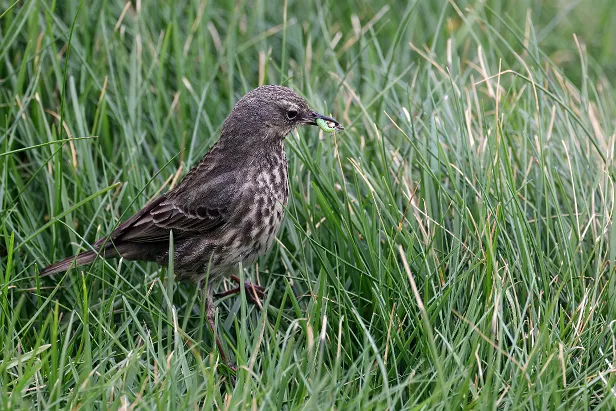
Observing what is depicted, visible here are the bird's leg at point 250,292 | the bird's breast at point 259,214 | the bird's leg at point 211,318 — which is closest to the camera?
the bird's leg at point 211,318

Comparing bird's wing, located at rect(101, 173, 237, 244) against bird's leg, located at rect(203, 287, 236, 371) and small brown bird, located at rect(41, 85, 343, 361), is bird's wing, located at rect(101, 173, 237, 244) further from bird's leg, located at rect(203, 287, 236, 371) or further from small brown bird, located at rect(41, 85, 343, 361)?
bird's leg, located at rect(203, 287, 236, 371)

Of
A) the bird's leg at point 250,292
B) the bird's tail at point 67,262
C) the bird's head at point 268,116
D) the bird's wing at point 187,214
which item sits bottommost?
the bird's leg at point 250,292

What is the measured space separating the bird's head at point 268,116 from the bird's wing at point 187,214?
0.79 ft

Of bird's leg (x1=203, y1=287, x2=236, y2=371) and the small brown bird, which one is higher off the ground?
the small brown bird

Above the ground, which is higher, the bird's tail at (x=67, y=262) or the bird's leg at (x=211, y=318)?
the bird's tail at (x=67, y=262)

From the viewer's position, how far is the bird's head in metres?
4.64

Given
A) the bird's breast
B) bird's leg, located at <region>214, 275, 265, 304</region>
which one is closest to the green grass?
bird's leg, located at <region>214, 275, 265, 304</region>

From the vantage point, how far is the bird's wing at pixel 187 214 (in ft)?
15.2

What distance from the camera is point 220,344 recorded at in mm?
4352

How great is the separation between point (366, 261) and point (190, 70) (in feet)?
6.94

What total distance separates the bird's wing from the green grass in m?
0.20

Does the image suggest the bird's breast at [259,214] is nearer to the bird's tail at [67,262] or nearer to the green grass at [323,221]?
the green grass at [323,221]

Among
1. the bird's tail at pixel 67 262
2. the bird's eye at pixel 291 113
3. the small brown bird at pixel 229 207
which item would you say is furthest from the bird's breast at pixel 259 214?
the bird's tail at pixel 67 262

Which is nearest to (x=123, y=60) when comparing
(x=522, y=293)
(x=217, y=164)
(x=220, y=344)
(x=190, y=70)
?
(x=190, y=70)
